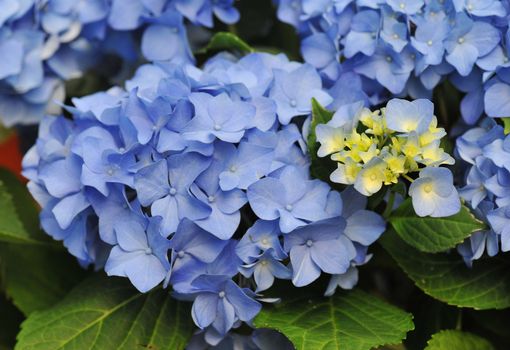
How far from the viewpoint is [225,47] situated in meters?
0.95

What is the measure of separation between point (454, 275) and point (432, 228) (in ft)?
0.32

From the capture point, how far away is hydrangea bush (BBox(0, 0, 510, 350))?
28.7 inches

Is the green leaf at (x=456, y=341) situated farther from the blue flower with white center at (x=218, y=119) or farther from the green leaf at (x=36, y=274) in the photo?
the green leaf at (x=36, y=274)

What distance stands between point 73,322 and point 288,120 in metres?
0.29

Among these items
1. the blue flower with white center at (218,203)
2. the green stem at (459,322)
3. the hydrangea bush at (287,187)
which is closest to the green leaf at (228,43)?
the hydrangea bush at (287,187)

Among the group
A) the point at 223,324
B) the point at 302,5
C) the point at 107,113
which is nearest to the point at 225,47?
the point at 302,5

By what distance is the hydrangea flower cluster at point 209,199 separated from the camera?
0.73 metres

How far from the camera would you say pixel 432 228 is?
763mm

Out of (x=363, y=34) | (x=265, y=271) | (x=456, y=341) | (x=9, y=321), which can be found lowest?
(x=9, y=321)

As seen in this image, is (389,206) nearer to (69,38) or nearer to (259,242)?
(259,242)

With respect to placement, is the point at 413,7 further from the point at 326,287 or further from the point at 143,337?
the point at 143,337

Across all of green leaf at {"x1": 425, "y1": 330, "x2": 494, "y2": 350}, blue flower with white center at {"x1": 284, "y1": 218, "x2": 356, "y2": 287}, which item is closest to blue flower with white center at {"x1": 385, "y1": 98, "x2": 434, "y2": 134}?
blue flower with white center at {"x1": 284, "y1": 218, "x2": 356, "y2": 287}

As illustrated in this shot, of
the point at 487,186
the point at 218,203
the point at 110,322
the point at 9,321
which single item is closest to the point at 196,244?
the point at 218,203

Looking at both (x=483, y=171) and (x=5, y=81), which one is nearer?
(x=483, y=171)
